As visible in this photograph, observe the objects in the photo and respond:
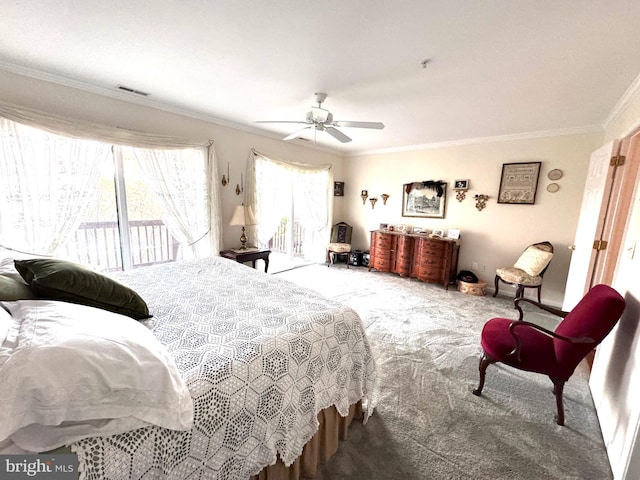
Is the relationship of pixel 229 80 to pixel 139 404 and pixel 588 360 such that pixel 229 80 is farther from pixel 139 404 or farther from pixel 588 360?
pixel 588 360

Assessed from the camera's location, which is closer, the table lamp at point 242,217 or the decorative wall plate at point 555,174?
the decorative wall plate at point 555,174

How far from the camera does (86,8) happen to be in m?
1.46

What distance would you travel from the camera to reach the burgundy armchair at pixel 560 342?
1506mm

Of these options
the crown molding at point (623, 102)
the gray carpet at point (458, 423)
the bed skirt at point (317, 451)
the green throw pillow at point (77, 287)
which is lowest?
the gray carpet at point (458, 423)

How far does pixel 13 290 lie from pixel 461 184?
489 cm

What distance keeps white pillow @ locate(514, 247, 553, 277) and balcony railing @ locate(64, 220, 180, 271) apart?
470 centimetres

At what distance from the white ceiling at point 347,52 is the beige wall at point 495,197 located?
67 centimetres

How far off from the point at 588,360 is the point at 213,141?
188 inches

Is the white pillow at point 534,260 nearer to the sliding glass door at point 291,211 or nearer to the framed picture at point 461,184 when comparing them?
the framed picture at point 461,184

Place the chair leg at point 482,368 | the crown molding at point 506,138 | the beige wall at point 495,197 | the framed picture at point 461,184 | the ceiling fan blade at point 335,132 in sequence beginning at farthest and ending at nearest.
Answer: the framed picture at point 461,184 < the beige wall at point 495,197 < the crown molding at point 506,138 < the ceiling fan blade at point 335,132 < the chair leg at point 482,368

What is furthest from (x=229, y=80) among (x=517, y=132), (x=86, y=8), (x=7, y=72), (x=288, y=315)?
(x=517, y=132)

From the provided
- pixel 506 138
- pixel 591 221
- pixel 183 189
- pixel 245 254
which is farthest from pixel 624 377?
pixel 183 189

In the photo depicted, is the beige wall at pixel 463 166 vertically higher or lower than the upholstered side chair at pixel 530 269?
higher

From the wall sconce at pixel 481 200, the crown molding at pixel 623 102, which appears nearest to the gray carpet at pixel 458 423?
the wall sconce at pixel 481 200
